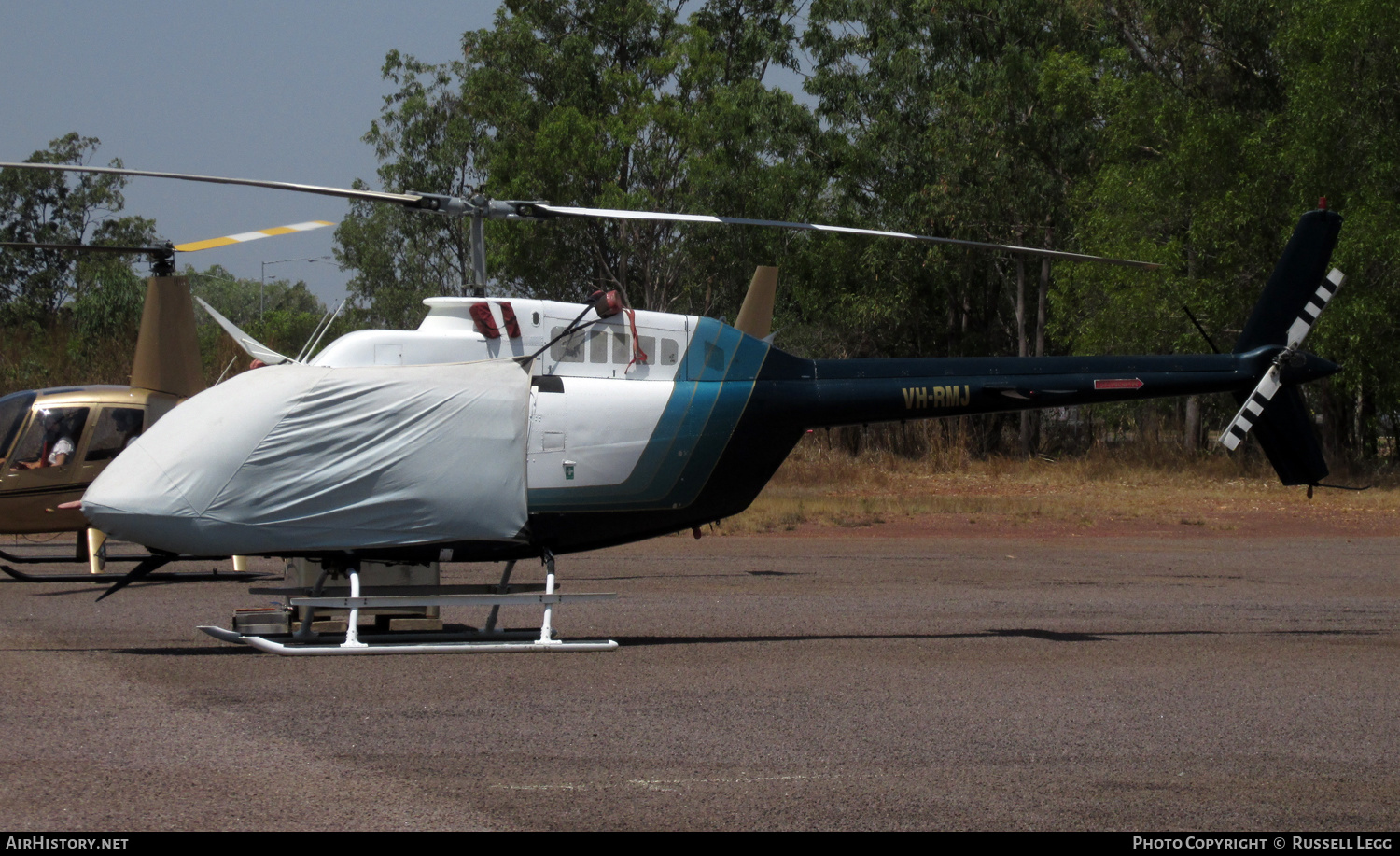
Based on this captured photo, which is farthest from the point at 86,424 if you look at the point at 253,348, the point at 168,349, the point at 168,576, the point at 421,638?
the point at 421,638

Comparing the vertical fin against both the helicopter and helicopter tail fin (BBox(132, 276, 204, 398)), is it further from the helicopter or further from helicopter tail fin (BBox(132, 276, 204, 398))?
the helicopter

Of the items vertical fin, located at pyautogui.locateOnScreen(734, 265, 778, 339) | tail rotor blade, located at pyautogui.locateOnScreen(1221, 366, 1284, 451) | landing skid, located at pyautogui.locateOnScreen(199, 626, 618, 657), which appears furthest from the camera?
vertical fin, located at pyautogui.locateOnScreen(734, 265, 778, 339)

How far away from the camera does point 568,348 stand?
10.5 m

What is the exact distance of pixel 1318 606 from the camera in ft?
43.0

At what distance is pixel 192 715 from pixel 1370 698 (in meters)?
7.42

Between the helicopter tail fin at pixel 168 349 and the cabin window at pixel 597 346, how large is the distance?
6312 mm

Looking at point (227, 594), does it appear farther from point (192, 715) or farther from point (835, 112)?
point (835, 112)

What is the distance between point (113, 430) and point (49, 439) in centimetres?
64

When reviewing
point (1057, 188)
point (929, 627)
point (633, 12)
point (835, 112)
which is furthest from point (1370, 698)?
point (633, 12)

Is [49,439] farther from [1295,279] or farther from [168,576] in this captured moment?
[1295,279]

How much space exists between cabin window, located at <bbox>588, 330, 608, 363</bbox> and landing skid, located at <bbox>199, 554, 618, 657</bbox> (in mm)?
1643

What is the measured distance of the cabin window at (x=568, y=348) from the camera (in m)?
10.4

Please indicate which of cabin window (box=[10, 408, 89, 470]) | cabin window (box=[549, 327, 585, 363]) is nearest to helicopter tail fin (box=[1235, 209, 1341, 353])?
cabin window (box=[549, 327, 585, 363])

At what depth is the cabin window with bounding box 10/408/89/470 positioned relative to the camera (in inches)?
549
